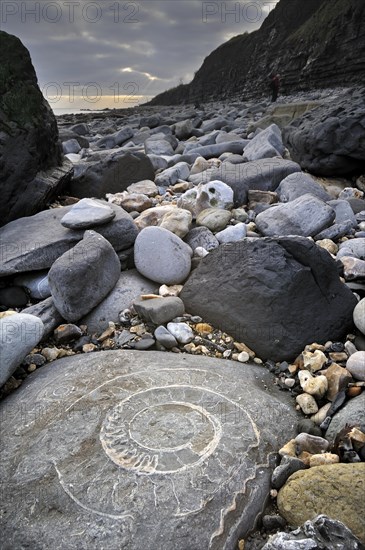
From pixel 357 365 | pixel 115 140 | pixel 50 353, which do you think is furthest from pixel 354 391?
pixel 115 140

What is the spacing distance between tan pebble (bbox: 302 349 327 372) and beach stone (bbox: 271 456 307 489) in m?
0.81

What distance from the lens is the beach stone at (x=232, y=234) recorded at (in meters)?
4.25

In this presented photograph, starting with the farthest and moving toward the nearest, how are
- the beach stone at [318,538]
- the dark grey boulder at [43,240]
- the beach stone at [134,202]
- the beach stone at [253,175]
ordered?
1. the beach stone at [253,175]
2. the beach stone at [134,202]
3. the dark grey boulder at [43,240]
4. the beach stone at [318,538]

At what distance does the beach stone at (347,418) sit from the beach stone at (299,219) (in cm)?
210

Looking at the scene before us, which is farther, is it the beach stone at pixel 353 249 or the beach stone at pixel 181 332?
the beach stone at pixel 353 249

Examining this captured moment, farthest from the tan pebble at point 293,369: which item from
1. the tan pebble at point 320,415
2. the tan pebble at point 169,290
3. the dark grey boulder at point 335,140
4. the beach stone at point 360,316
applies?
the dark grey boulder at point 335,140

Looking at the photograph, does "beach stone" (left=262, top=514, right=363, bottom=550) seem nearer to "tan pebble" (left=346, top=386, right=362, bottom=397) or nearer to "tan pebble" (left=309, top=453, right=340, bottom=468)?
"tan pebble" (left=309, top=453, right=340, bottom=468)

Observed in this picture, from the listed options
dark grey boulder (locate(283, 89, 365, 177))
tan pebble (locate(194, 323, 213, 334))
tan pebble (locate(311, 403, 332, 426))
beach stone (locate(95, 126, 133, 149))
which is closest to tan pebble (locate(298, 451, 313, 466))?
tan pebble (locate(311, 403, 332, 426))

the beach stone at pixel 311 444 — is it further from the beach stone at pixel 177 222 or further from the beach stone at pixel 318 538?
the beach stone at pixel 177 222

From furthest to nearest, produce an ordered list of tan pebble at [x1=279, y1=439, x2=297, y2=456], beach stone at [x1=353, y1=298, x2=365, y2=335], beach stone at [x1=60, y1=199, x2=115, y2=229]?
1. beach stone at [x1=60, y1=199, x2=115, y2=229]
2. beach stone at [x1=353, y1=298, x2=365, y2=335]
3. tan pebble at [x1=279, y1=439, x2=297, y2=456]

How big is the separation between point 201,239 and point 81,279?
1219 mm

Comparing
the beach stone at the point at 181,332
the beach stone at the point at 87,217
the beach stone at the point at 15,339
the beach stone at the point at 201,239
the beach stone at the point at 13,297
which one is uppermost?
the beach stone at the point at 87,217

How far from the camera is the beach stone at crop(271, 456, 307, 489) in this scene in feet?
6.87

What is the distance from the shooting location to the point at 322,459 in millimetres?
2150
